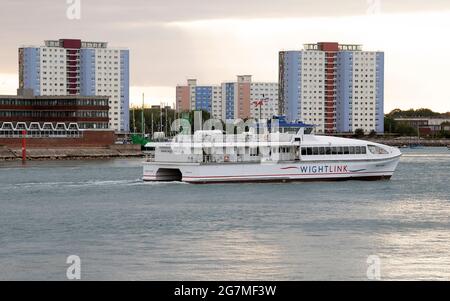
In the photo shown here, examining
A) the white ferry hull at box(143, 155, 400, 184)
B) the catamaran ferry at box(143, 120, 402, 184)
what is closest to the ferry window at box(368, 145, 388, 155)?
the catamaran ferry at box(143, 120, 402, 184)

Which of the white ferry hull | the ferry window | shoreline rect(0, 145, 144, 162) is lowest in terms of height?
shoreline rect(0, 145, 144, 162)

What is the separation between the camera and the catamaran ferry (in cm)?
5397

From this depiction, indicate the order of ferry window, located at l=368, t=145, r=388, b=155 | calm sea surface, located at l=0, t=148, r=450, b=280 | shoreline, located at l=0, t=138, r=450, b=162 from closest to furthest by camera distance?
calm sea surface, located at l=0, t=148, r=450, b=280, ferry window, located at l=368, t=145, r=388, b=155, shoreline, located at l=0, t=138, r=450, b=162

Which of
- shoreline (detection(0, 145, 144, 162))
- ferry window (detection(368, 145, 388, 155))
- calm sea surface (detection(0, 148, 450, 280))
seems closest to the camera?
calm sea surface (detection(0, 148, 450, 280))

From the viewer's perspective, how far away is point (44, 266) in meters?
25.7

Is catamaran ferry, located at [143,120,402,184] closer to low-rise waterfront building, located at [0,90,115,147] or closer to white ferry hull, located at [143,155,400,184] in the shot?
white ferry hull, located at [143,155,400,184]

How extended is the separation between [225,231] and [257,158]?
21.2 metres

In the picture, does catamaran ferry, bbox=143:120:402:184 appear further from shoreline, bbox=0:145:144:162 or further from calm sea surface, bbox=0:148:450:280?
shoreline, bbox=0:145:144:162

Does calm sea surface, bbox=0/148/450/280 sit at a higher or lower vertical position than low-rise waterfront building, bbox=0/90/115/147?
lower

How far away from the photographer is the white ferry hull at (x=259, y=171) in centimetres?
5372

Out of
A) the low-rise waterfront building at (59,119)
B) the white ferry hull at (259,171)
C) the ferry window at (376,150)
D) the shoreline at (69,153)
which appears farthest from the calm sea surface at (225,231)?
the low-rise waterfront building at (59,119)

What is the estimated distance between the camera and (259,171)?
5428 centimetres

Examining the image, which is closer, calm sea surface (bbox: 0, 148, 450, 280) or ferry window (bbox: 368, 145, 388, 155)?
calm sea surface (bbox: 0, 148, 450, 280)

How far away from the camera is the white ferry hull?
53.7 m
